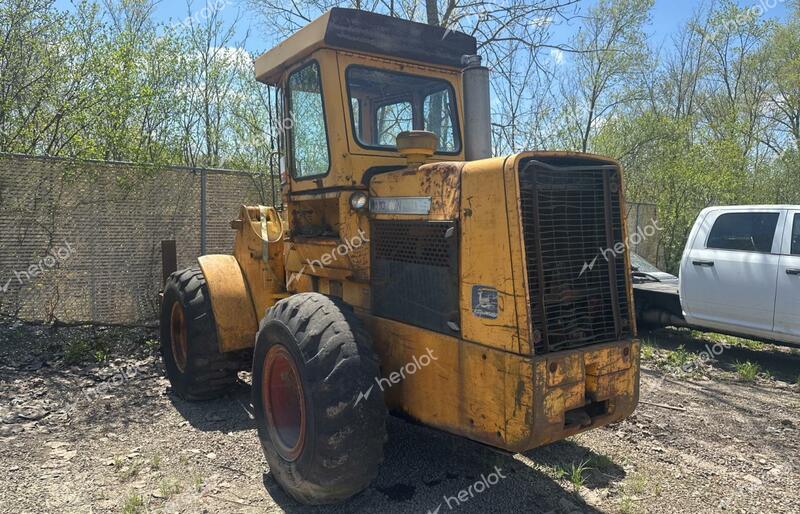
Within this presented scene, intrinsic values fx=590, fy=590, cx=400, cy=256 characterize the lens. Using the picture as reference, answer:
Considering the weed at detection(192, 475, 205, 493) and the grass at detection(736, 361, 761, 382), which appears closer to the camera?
the weed at detection(192, 475, 205, 493)

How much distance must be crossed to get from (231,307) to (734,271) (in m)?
5.63

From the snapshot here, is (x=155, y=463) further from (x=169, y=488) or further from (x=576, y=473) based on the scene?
(x=576, y=473)

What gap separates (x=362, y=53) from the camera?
388 cm

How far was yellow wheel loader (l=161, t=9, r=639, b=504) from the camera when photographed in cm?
291

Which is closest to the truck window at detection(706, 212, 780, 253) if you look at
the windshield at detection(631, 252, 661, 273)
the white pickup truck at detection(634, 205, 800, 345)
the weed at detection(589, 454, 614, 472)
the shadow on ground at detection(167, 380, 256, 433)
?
the white pickup truck at detection(634, 205, 800, 345)

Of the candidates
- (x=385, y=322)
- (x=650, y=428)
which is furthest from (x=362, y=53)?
(x=650, y=428)

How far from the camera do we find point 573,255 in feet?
10.3

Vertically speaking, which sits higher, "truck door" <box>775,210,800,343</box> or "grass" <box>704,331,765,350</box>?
"truck door" <box>775,210,800,343</box>

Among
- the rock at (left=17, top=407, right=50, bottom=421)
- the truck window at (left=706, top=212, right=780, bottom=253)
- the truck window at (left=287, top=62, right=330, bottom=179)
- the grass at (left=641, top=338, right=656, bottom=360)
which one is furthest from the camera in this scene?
the grass at (left=641, top=338, right=656, bottom=360)

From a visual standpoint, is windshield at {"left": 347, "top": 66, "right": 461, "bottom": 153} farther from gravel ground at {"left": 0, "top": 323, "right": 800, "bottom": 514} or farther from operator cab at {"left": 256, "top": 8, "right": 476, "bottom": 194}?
gravel ground at {"left": 0, "top": 323, "right": 800, "bottom": 514}

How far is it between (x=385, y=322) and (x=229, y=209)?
567cm

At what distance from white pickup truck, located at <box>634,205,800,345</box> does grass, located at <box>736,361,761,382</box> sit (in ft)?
1.26

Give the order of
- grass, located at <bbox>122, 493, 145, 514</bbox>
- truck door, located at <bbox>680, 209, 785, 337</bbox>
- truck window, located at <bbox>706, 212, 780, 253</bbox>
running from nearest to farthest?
grass, located at <bbox>122, 493, 145, 514</bbox> < truck door, located at <bbox>680, 209, 785, 337</bbox> < truck window, located at <bbox>706, 212, 780, 253</bbox>

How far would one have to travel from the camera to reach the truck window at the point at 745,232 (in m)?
6.74
